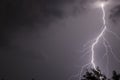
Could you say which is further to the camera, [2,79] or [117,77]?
[2,79]

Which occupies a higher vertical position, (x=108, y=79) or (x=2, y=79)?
(x=2, y=79)

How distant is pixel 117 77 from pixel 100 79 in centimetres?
95

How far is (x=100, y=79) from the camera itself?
93.1 feet

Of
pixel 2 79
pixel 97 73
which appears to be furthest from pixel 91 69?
pixel 2 79

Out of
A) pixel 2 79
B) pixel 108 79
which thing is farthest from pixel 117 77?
pixel 2 79

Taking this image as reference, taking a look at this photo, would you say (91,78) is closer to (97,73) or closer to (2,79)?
(97,73)

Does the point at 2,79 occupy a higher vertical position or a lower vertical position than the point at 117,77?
higher

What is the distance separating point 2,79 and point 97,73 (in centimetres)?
1363

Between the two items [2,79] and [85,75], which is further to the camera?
[2,79]

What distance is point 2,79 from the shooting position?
133ft

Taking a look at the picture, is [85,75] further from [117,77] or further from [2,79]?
[2,79]

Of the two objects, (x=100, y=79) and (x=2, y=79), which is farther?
(x=2, y=79)

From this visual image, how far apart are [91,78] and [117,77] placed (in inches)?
56.6

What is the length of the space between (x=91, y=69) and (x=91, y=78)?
0.53 meters
